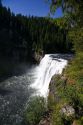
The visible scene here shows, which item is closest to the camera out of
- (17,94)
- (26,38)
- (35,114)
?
(35,114)

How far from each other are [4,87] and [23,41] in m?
50.8

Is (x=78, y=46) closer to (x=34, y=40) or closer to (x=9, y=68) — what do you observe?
(x=9, y=68)

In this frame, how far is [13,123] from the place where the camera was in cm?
3397

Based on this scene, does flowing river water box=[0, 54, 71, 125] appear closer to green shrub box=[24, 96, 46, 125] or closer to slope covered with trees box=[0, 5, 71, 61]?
green shrub box=[24, 96, 46, 125]

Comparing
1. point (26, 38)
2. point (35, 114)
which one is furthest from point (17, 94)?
point (26, 38)

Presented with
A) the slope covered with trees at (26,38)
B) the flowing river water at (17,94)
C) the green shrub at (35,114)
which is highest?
the slope covered with trees at (26,38)

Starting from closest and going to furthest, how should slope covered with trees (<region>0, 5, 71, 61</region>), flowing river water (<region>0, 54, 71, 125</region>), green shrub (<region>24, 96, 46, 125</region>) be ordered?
green shrub (<region>24, 96, 46, 125</region>) < flowing river water (<region>0, 54, 71, 125</region>) < slope covered with trees (<region>0, 5, 71, 61</region>)

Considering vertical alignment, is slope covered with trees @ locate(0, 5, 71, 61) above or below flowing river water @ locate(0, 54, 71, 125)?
above

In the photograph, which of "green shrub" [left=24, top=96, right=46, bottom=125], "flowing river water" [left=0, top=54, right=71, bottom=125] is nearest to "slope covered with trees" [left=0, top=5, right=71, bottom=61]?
"flowing river water" [left=0, top=54, right=71, bottom=125]

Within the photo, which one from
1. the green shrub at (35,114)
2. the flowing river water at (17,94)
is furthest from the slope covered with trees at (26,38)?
the green shrub at (35,114)

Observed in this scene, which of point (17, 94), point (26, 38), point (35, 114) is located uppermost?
point (26, 38)

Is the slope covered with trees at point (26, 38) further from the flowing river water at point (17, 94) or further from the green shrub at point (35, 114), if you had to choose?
the green shrub at point (35, 114)

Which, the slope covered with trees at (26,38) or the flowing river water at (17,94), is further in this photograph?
the slope covered with trees at (26,38)

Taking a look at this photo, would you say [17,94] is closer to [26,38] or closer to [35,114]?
[35,114]
